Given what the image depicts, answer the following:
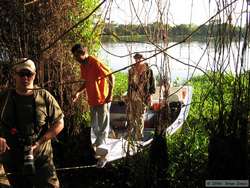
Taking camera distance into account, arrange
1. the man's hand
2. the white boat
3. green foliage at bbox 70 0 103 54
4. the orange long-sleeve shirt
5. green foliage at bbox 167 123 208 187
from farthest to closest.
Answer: green foliage at bbox 70 0 103 54 < the orange long-sleeve shirt < the white boat < green foliage at bbox 167 123 208 187 < the man's hand

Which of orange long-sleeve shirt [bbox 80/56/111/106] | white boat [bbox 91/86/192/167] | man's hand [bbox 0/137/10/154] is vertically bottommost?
white boat [bbox 91/86/192/167]

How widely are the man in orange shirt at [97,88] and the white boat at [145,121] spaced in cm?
21

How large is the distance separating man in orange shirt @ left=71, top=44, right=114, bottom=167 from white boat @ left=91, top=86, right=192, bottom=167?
0.21 meters

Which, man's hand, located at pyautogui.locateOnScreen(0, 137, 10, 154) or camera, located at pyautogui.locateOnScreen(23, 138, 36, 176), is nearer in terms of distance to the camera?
man's hand, located at pyautogui.locateOnScreen(0, 137, 10, 154)

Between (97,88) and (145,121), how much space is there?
1.79m

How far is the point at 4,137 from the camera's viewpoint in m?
4.03

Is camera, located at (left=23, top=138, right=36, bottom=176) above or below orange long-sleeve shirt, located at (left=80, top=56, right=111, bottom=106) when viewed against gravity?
below

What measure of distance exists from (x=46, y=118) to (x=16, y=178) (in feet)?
1.99

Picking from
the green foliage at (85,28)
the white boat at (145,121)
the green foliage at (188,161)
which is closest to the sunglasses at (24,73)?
the white boat at (145,121)

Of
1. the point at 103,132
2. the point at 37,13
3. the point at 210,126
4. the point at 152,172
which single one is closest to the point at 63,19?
the point at 37,13

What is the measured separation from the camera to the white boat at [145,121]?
18.8 feet

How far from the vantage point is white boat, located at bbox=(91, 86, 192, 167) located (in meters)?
5.72

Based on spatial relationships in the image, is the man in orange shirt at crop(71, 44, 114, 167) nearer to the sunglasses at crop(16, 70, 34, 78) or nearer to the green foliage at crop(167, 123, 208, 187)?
the green foliage at crop(167, 123, 208, 187)

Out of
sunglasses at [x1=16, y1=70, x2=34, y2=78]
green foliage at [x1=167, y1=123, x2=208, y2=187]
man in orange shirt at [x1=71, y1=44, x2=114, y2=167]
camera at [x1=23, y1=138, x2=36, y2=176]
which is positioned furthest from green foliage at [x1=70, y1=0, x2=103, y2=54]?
camera at [x1=23, y1=138, x2=36, y2=176]
